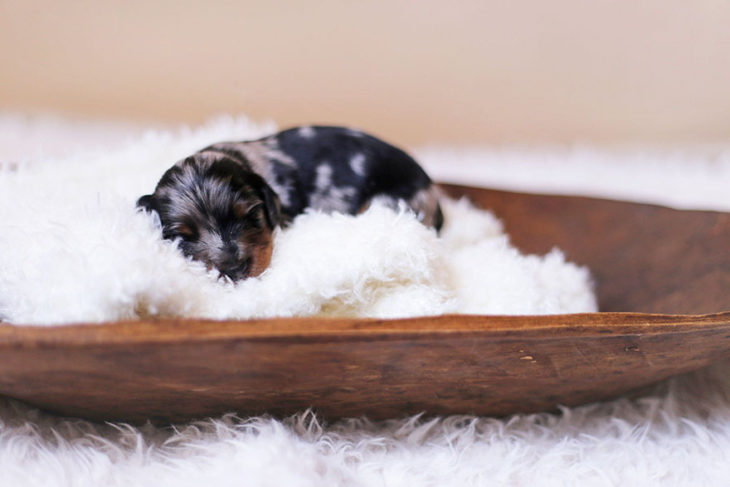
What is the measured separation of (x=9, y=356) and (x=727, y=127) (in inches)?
113

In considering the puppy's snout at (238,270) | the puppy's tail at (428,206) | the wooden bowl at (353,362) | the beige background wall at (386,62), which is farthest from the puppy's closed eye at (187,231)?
the beige background wall at (386,62)

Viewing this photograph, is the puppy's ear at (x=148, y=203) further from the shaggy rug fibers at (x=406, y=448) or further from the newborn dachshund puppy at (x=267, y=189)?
the shaggy rug fibers at (x=406, y=448)

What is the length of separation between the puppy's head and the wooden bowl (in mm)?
320

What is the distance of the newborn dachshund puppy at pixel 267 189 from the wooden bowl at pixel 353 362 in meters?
0.32

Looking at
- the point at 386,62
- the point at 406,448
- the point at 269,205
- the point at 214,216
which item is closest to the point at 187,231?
the point at 214,216

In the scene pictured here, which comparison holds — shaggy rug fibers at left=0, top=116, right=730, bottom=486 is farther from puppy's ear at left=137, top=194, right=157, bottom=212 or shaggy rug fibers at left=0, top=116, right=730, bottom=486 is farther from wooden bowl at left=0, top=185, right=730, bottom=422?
puppy's ear at left=137, top=194, right=157, bottom=212

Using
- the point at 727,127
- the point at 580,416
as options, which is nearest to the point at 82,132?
the point at 580,416

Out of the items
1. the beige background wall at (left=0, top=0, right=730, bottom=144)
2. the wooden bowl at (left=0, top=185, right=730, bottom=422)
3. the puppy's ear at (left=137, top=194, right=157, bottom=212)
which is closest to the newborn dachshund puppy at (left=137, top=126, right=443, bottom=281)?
the puppy's ear at (left=137, top=194, right=157, bottom=212)

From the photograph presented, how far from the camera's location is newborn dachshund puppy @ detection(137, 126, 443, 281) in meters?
1.40

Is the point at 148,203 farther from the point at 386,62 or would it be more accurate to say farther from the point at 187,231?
the point at 386,62

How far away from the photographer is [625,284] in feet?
5.91

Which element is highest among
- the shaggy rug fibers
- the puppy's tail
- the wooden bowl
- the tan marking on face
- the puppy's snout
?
the puppy's tail

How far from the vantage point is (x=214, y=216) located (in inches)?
55.6

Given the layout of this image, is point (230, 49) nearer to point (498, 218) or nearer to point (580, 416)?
point (498, 218)
